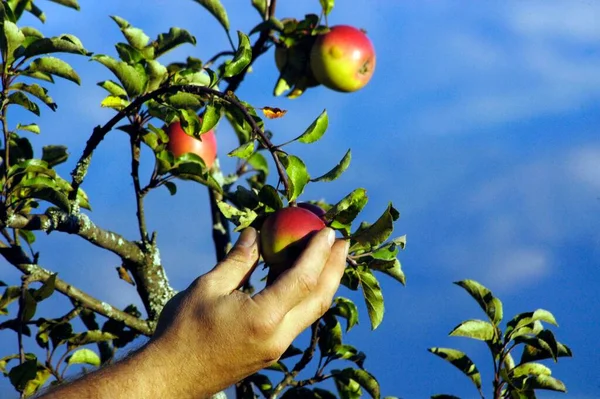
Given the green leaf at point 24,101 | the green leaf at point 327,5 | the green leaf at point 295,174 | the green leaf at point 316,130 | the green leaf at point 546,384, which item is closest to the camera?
the green leaf at point 295,174

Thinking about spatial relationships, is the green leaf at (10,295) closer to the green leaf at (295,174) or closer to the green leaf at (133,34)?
the green leaf at (133,34)

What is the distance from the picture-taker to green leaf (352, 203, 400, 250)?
6.29ft

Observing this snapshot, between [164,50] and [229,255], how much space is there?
125 cm

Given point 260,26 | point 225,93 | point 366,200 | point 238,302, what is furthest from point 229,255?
point 260,26

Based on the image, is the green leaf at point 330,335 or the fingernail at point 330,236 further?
the green leaf at point 330,335

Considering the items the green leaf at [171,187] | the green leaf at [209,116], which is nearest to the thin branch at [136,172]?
the green leaf at [171,187]

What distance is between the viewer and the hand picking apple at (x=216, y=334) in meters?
1.77

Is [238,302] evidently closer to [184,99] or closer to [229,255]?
[229,255]

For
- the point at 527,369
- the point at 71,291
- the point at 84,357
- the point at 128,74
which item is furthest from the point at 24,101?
the point at 527,369

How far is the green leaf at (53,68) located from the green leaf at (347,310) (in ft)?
3.64

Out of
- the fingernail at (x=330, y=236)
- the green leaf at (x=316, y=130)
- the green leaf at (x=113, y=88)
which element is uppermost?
the green leaf at (x=113, y=88)

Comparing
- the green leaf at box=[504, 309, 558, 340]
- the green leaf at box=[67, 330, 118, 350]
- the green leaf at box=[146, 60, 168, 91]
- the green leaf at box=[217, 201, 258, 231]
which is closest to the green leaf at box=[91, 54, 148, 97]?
the green leaf at box=[146, 60, 168, 91]

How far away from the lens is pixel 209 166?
11.3ft

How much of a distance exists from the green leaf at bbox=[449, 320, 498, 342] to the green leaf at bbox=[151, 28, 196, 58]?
4.24ft
